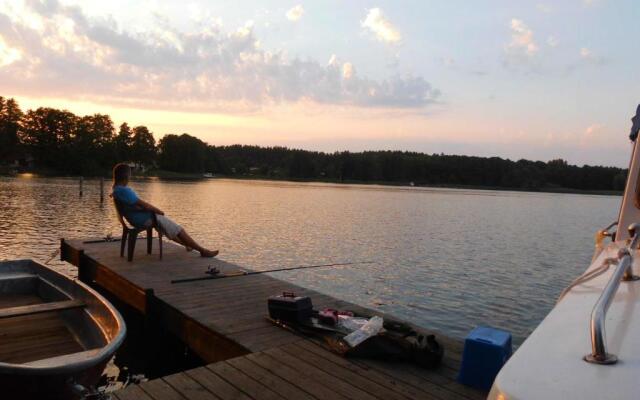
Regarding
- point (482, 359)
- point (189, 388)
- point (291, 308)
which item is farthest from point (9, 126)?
point (482, 359)

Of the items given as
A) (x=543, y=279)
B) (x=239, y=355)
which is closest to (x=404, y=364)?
(x=239, y=355)

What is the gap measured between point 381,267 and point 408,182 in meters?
120

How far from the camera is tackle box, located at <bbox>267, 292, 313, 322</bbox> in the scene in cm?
539

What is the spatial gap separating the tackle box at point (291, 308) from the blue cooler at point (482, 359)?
192 cm

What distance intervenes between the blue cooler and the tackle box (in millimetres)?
1916

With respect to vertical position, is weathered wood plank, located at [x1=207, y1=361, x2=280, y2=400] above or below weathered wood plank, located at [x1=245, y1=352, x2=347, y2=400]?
below

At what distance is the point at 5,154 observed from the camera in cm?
Answer: 8569

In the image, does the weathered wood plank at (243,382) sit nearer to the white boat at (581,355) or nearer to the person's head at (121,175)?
the white boat at (581,355)

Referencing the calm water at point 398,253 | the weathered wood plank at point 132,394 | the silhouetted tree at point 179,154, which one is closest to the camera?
the weathered wood plank at point 132,394

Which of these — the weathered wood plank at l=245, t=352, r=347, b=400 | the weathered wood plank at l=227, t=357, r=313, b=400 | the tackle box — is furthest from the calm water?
the weathered wood plank at l=227, t=357, r=313, b=400

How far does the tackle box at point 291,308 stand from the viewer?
5.39 metres

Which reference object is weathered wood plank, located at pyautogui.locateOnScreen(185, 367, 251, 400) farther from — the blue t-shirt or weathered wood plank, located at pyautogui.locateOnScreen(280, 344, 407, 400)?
the blue t-shirt

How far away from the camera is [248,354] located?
464cm

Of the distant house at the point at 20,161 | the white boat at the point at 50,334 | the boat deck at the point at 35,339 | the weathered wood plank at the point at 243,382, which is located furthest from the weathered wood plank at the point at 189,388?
the distant house at the point at 20,161
